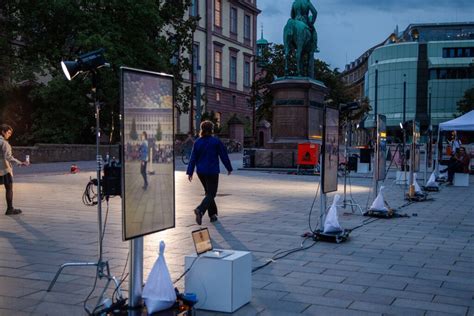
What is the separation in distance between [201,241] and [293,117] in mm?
21670

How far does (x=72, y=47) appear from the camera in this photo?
34.0m

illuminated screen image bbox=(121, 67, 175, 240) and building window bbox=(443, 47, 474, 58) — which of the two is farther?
building window bbox=(443, 47, 474, 58)

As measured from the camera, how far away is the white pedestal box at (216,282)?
5141 mm

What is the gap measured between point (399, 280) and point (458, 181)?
16.5m

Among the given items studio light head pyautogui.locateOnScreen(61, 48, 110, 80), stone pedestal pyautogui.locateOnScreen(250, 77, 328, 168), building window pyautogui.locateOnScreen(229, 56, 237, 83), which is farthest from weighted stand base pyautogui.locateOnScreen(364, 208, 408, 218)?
building window pyautogui.locateOnScreen(229, 56, 237, 83)

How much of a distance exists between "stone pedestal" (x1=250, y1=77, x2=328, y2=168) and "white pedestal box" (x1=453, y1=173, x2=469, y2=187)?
21.8ft

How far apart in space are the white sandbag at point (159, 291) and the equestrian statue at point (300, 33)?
23.7 meters

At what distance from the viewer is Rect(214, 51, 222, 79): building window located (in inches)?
2579

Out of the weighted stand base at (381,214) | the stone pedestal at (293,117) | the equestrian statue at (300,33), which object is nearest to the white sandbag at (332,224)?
the weighted stand base at (381,214)

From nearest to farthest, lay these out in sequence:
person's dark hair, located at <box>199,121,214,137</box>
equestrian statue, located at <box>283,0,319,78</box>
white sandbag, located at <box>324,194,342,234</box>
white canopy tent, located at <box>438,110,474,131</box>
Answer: white sandbag, located at <box>324,194,342,234</box>
person's dark hair, located at <box>199,121,214,137</box>
white canopy tent, located at <box>438,110,474,131</box>
equestrian statue, located at <box>283,0,319,78</box>

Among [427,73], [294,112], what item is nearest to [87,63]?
[294,112]

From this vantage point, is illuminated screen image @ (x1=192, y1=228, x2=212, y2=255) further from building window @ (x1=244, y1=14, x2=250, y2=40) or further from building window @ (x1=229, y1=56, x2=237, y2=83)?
building window @ (x1=244, y1=14, x2=250, y2=40)

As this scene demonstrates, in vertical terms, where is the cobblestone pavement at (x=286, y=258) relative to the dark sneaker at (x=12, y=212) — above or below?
below

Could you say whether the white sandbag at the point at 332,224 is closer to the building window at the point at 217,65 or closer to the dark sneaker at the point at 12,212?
the dark sneaker at the point at 12,212
